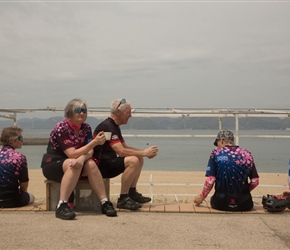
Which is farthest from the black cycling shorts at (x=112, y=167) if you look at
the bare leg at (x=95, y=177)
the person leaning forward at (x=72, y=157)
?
the bare leg at (x=95, y=177)

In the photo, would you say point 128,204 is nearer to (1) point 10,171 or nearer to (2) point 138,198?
(2) point 138,198

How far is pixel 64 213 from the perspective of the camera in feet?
12.2

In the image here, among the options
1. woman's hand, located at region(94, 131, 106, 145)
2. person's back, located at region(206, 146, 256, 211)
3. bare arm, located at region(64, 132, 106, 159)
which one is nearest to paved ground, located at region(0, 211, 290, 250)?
person's back, located at region(206, 146, 256, 211)

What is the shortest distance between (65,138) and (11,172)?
753mm

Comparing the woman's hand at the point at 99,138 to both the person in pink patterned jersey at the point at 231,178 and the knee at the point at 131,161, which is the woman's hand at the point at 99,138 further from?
the person in pink patterned jersey at the point at 231,178

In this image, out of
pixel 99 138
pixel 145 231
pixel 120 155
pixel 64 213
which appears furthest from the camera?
pixel 120 155

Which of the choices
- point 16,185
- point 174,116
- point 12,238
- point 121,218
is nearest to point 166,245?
point 121,218

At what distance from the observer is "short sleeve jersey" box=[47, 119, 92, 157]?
4.06 m

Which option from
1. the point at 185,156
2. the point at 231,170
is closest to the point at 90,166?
the point at 231,170

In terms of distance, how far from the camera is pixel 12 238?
121 inches

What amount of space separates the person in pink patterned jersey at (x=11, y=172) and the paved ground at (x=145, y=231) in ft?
0.82

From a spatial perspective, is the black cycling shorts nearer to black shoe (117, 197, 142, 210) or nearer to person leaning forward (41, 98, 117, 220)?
person leaning forward (41, 98, 117, 220)

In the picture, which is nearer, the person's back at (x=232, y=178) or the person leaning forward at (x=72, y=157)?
the person leaning forward at (x=72, y=157)

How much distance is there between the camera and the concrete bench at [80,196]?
13.7 ft
